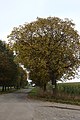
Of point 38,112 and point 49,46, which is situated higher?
point 49,46

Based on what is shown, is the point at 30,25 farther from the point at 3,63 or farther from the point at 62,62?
the point at 3,63

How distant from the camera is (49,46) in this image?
45.3m

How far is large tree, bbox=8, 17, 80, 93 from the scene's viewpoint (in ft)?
149

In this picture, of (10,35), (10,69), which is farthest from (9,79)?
(10,35)

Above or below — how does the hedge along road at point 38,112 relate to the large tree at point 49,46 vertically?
below

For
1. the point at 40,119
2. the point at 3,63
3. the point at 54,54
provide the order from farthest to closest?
the point at 3,63, the point at 54,54, the point at 40,119

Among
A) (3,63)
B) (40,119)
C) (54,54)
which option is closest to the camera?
(40,119)

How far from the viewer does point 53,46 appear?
148 feet

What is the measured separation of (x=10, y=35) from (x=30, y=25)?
12.0ft

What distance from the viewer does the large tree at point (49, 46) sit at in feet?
149

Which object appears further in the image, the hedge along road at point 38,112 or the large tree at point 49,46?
the large tree at point 49,46

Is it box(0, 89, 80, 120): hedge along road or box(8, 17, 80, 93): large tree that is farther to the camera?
box(8, 17, 80, 93): large tree

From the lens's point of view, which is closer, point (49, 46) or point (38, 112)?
point (38, 112)

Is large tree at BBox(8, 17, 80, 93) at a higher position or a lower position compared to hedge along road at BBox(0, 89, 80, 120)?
higher
